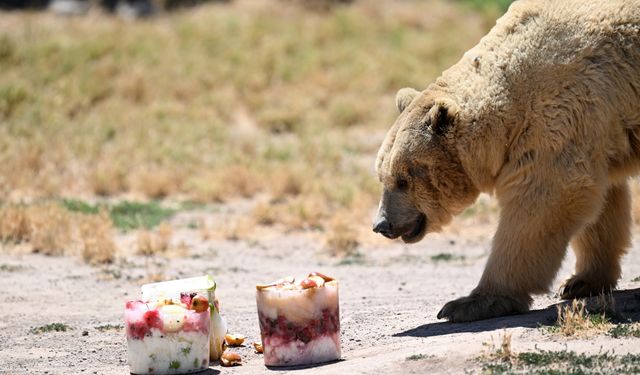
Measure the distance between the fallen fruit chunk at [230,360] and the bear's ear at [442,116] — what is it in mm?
2127

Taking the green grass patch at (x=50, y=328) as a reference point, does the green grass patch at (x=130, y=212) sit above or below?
above

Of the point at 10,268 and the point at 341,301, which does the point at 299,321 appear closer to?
the point at 341,301

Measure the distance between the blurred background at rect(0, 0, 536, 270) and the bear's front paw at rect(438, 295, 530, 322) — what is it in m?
4.89

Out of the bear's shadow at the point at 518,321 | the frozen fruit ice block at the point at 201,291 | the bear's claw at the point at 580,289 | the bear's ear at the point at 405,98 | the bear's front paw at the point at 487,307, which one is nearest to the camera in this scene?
the frozen fruit ice block at the point at 201,291

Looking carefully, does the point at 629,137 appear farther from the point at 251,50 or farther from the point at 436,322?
the point at 251,50

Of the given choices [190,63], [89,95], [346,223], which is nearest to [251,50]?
[190,63]

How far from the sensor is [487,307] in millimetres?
7547

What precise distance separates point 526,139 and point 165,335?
2.83 metres

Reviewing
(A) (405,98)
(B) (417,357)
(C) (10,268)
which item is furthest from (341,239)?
(B) (417,357)

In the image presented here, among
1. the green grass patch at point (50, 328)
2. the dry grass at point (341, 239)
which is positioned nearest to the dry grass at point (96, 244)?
the dry grass at point (341, 239)

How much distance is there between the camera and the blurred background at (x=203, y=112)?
13727mm

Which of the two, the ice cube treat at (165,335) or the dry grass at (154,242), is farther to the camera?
the dry grass at (154,242)

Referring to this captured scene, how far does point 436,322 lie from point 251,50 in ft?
54.6

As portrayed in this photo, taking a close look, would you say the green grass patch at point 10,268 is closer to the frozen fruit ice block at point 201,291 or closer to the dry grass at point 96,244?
the dry grass at point 96,244
